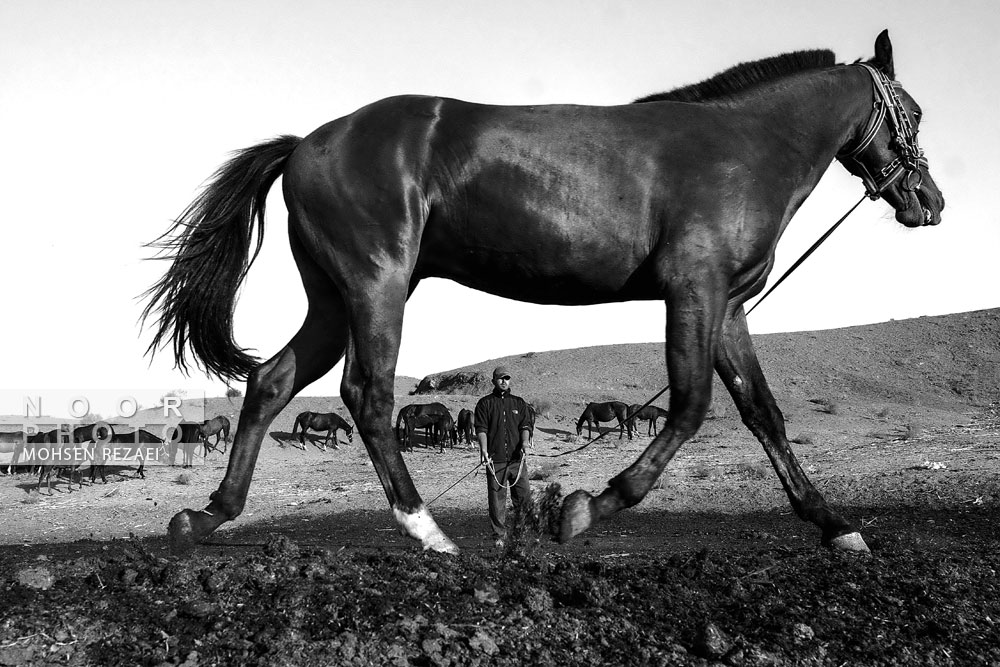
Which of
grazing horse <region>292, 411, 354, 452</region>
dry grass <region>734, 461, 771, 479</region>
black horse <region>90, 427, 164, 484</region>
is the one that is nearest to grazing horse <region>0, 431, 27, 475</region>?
black horse <region>90, 427, 164, 484</region>

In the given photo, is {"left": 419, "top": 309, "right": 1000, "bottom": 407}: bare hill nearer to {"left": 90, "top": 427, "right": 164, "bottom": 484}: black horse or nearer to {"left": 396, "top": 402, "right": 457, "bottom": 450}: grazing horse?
{"left": 396, "top": 402, "right": 457, "bottom": 450}: grazing horse

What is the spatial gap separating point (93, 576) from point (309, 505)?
35.3 feet

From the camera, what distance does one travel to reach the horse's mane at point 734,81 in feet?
20.6

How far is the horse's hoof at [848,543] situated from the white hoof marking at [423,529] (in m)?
2.24

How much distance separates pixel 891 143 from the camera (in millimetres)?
6496

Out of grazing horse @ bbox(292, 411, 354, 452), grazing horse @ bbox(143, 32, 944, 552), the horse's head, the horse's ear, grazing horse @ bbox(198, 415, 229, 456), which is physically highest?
the horse's ear

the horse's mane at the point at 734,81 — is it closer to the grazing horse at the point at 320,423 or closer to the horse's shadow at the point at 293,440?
the grazing horse at the point at 320,423

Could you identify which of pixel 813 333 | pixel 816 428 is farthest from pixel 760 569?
pixel 813 333

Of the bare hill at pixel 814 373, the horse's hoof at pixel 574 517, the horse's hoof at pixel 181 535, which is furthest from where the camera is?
the bare hill at pixel 814 373

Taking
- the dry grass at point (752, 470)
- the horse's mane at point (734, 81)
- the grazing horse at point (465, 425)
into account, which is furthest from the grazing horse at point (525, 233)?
the grazing horse at point (465, 425)

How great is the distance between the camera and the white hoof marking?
5.17 metres

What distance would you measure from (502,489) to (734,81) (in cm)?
529

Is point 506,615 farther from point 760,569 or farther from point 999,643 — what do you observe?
point 999,643

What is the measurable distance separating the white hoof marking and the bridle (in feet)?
12.3
